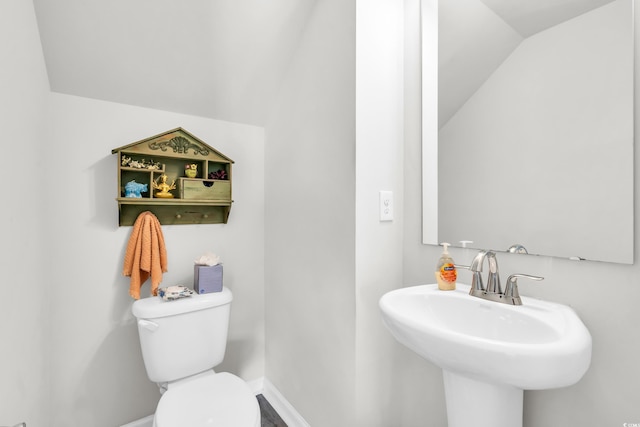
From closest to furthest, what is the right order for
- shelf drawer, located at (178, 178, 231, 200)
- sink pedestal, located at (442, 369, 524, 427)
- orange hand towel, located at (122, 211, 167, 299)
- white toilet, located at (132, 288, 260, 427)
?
sink pedestal, located at (442, 369, 524, 427), white toilet, located at (132, 288, 260, 427), orange hand towel, located at (122, 211, 167, 299), shelf drawer, located at (178, 178, 231, 200)

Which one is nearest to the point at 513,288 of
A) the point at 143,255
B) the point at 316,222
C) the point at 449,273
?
the point at 449,273

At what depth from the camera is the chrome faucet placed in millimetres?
935

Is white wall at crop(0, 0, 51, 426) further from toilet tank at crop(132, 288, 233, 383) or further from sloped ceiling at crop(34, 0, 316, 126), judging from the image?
toilet tank at crop(132, 288, 233, 383)

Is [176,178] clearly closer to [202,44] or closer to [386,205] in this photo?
[202,44]

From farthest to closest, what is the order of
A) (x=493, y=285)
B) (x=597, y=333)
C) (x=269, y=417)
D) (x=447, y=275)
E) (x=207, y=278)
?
(x=269, y=417) < (x=207, y=278) < (x=447, y=275) < (x=493, y=285) < (x=597, y=333)

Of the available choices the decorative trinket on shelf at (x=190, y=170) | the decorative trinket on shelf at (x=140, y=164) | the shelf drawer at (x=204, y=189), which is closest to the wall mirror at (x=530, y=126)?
the shelf drawer at (x=204, y=189)

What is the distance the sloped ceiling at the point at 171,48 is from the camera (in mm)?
1235

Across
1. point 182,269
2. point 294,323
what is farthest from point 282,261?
point 182,269

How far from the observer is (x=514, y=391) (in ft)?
2.96

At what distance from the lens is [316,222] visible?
1433 mm

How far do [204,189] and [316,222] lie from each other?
2.21ft

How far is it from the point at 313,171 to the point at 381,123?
0.38 m

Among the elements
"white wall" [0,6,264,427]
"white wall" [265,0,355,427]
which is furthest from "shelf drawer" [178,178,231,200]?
"white wall" [265,0,355,427]

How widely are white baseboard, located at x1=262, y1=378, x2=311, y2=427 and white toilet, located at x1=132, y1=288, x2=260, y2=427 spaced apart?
0.46m
